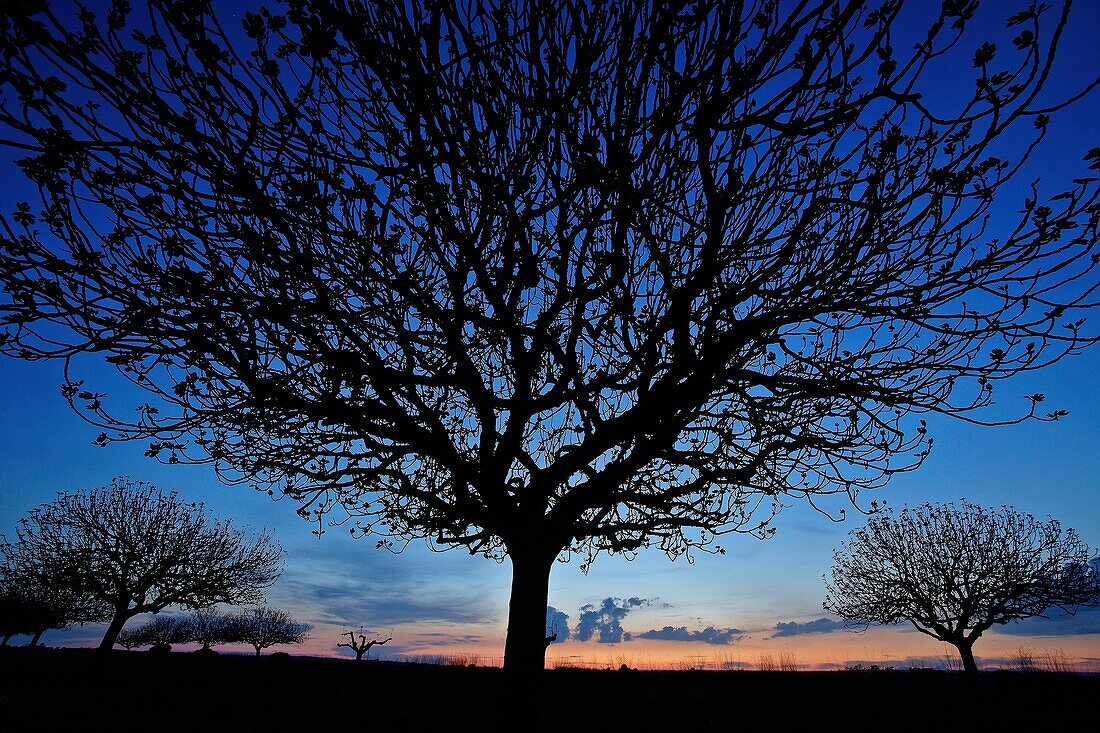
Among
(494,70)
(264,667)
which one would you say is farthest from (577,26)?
(264,667)

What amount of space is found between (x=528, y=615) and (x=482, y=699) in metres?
17.9

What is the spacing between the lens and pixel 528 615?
7.40m

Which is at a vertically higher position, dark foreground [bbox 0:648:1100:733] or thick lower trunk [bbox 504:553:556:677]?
thick lower trunk [bbox 504:553:556:677]

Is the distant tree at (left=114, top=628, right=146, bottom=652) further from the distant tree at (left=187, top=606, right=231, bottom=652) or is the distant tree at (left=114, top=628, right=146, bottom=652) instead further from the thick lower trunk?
the thick lower trunk

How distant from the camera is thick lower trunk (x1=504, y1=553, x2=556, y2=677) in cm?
720

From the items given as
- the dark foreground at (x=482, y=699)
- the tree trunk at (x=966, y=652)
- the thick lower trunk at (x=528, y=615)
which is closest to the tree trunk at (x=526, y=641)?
the thick lower trunk at (x=528, y=615)

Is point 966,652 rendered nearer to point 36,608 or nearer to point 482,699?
point 482,699

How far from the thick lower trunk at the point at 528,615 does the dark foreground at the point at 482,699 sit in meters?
5.78

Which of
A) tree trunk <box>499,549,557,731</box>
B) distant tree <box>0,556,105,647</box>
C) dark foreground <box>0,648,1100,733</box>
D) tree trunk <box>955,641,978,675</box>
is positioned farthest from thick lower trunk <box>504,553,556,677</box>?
distant tree <box>0,556,105,647</box>

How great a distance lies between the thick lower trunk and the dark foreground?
5.78m

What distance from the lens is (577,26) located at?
18.0 feet

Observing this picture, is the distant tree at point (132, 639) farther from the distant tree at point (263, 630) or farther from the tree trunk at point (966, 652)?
the tree trunk at point (966, 652)

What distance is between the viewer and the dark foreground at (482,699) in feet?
53.5

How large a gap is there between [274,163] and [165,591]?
37857mm
